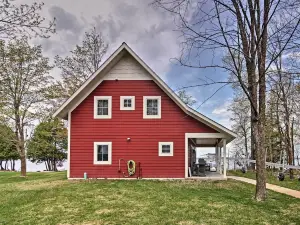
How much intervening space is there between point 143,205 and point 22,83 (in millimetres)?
14031

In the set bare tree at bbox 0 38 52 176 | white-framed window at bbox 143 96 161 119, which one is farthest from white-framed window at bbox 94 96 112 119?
bare tree at bbox 0 38 52 176

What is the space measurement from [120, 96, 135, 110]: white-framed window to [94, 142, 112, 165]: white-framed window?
6.40 ft

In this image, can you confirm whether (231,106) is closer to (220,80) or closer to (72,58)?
(72,58)

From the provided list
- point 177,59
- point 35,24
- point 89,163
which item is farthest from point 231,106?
point 35,24

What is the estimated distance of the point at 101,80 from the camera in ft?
53.1

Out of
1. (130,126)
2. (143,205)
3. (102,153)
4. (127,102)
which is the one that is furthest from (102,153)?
(143,205)

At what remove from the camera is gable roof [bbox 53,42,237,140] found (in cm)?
1541

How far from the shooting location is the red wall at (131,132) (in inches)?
622

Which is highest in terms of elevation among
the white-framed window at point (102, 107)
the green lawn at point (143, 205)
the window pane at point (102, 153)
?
the white-framed window at point (102, 107)

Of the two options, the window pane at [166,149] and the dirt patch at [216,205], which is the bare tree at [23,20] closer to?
the dirt patch at [216,205]

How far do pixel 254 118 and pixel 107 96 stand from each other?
309 inches

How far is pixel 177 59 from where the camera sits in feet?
29.9

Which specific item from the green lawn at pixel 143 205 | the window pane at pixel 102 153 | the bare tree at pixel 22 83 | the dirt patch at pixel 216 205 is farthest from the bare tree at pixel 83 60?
the dirt patch at pixel 216 205

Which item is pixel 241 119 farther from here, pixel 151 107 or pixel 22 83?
pixel 22 83
